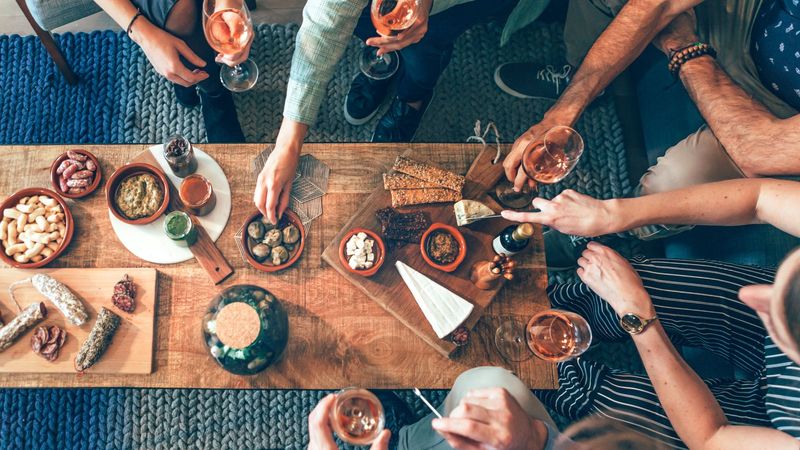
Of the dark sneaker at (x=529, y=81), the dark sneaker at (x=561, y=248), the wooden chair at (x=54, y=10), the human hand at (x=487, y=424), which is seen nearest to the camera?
the human hand at (x=487, y=424)

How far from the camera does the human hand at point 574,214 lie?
60.4 inches

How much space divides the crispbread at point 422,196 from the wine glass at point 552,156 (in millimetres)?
251

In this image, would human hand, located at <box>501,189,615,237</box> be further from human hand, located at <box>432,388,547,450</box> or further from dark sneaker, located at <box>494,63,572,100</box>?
dark sneaker, located at <box>494,63,572,100</box>

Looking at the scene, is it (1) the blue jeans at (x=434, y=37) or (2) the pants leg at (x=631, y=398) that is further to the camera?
(1) the blue jeans at (x=434, y=37)

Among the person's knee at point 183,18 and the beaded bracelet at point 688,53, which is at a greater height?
the beaded bracelet at point 688,53

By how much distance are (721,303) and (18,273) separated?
2.22 meters

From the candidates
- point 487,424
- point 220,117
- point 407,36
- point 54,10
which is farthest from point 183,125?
point 487,424

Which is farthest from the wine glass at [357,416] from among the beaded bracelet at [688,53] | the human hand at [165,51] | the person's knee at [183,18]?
the beaded bracelet at [688,53]

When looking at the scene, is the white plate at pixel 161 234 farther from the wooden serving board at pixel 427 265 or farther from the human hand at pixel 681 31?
the human hand at pixel 681 31

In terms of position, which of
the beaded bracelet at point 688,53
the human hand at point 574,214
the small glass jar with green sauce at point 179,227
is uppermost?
the beaded bracelet at point 688,53

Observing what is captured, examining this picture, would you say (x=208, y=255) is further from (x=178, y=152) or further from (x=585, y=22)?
(x=585, y=22)

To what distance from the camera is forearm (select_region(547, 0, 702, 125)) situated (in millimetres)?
1757

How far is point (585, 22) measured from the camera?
7.25 ft

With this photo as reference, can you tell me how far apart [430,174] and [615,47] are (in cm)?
88
